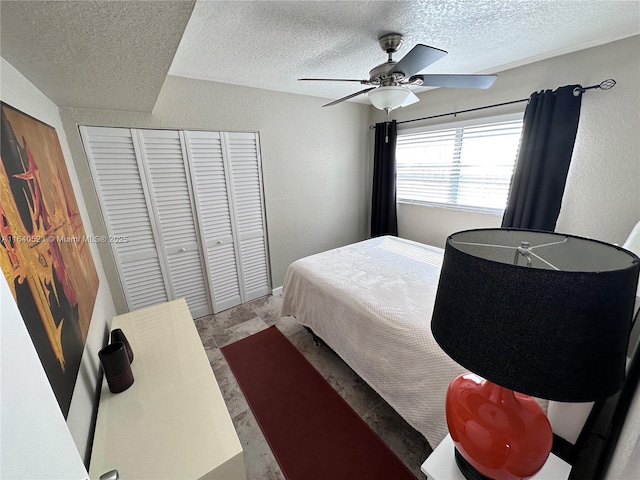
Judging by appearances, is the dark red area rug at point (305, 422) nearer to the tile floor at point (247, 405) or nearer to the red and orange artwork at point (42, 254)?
the tile floor at point (247, 405)

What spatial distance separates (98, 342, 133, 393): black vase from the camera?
1075mm

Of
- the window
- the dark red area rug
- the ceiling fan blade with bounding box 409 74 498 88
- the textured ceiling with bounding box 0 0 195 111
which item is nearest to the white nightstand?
the dark red area rug

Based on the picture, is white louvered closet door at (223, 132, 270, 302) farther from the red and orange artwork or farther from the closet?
the red and orange artwork

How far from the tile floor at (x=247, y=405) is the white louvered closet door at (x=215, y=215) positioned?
10.6 inches

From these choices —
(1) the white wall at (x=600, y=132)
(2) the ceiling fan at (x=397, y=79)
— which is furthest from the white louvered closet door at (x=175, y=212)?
(1) the white wall at (x=600, y=132)

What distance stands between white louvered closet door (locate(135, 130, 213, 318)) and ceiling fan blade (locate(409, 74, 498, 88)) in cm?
200

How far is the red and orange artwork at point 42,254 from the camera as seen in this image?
0.65 m

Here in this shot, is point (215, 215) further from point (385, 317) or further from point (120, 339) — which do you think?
point (385, 317)

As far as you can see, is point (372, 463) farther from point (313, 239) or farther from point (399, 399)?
point (313, 239)

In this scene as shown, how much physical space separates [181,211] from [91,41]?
5.37 ft

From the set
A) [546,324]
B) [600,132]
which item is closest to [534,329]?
[546,324]

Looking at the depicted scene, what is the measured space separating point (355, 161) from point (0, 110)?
324cm

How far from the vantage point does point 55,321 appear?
78cm

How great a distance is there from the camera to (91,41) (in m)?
0.87
